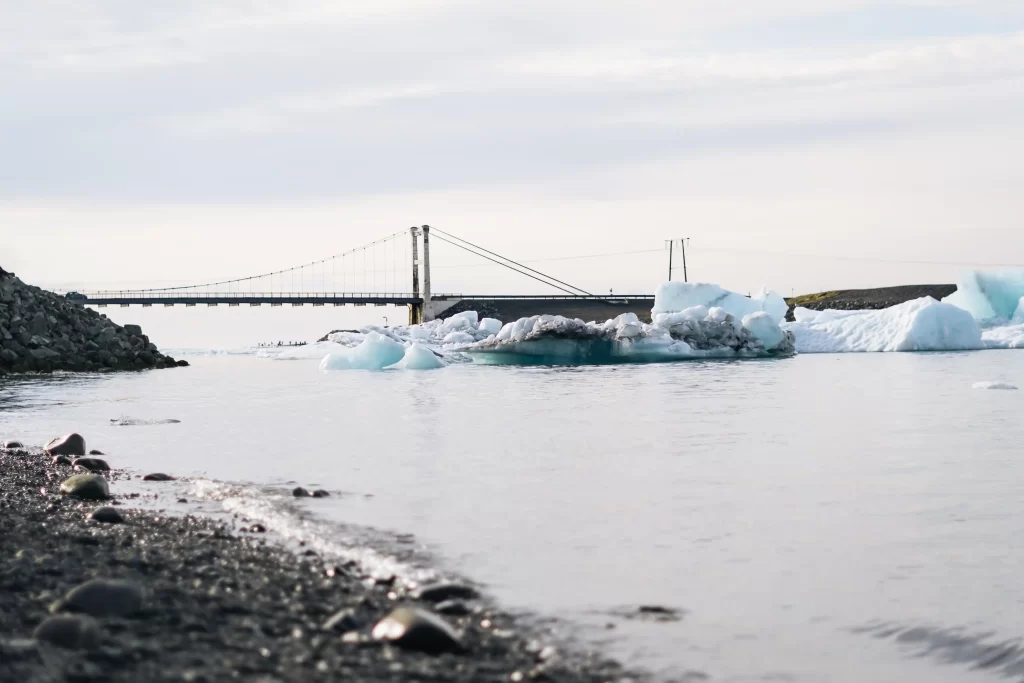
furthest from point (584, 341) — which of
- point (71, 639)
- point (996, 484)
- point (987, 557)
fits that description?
point (71, 639)

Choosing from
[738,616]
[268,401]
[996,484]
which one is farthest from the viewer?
[268,401]

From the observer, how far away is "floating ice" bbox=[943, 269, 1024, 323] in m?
41.8

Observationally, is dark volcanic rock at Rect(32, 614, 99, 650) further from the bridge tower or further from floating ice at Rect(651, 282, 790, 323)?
the bridge tower

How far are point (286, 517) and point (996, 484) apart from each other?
15.5 ft

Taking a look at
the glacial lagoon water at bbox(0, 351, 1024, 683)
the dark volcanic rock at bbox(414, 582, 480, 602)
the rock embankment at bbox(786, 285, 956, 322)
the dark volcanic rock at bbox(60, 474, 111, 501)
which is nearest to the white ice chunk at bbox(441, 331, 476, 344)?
the glacial lagoon water at bbox(0, 351, 1024, 683)

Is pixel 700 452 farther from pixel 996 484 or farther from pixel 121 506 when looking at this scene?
pixel 121 506

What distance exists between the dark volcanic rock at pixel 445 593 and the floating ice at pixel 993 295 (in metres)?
41.2

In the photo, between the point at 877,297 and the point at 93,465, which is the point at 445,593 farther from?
the point at 877,297

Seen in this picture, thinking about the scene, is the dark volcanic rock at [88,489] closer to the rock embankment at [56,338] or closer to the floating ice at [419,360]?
the rock embankment at [56,338]

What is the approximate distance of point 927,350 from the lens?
37.5 meters

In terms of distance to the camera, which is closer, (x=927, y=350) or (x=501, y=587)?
(x=501, y=587)

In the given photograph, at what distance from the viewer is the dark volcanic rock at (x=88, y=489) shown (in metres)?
6.25

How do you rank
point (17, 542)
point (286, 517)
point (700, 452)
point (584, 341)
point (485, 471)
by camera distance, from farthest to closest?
1. point (584, 341)
2. point (700, 452)
3. point (485, 471)
4. point (286, 517)
5. point (17, 542)

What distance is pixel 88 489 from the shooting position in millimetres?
6258
